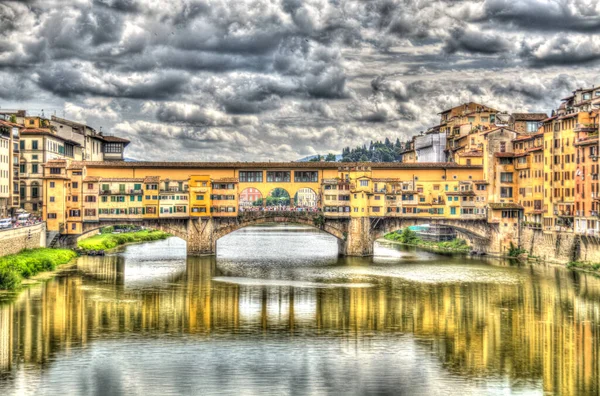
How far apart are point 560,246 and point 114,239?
45288 millimetres

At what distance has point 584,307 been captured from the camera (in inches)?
1633

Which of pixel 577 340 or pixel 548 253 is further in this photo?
pixel 548 253

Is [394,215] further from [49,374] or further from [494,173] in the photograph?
[49,374]

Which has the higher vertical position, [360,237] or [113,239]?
[360,237]

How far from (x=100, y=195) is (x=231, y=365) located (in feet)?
136

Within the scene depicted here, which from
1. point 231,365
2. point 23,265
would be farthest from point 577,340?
point 23,265

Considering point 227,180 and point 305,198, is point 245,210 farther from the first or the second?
point 305,198

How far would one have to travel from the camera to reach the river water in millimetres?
27281

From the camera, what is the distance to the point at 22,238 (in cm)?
5716

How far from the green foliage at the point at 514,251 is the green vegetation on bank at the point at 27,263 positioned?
3655cm

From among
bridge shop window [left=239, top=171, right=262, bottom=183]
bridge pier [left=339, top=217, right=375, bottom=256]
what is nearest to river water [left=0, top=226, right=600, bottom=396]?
bridge pier [left=339, top=217, right=375, bottom=256]

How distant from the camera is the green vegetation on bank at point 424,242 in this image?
254 ft

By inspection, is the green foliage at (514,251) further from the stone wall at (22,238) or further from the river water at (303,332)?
the stone wall at (22,238)

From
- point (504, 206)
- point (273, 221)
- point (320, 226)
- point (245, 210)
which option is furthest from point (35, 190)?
point (504, 206)
